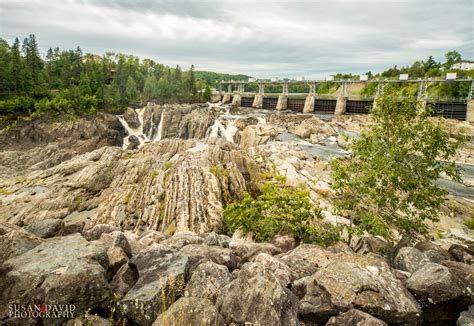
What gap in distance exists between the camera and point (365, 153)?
46.6ft

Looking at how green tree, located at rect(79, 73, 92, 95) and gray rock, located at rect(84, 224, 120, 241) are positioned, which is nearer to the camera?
gray rock, located at rect(84, 224, 120, 241)

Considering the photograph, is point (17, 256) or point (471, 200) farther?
point (471, 200)

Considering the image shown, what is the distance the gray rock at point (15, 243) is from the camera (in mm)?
7676

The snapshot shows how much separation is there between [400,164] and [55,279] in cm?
1437

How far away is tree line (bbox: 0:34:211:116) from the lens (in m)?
64.9

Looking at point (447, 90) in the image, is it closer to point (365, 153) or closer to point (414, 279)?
point (365, 153)

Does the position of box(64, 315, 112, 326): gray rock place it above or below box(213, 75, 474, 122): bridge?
below

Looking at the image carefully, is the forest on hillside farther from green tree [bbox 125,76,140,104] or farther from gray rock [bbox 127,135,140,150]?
gray rock [bbox 127,135,140,150]

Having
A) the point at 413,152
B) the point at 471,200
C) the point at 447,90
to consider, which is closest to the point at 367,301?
the point at 413,152

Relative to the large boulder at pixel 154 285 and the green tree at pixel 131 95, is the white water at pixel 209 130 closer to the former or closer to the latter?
the green tree at pixel 131 95

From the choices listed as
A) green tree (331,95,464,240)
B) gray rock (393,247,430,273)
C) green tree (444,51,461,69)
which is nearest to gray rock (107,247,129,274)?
gray rock (393,247,430,273)

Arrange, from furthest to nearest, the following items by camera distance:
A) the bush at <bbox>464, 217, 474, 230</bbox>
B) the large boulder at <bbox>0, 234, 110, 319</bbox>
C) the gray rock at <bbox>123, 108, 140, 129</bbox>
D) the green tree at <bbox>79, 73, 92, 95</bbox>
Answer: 1. the green tree at <bbox>79, 73, 92, 95</bbox>
2. the gray rock at <bbox>123, 108, 140, 129</bbox>
3. the bush at <bbox>464, 217, 474, 230</bbox>
4. the large boulder at <bbox>0, 234, 110, 319</bbox>

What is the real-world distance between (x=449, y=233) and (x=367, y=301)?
2012cm

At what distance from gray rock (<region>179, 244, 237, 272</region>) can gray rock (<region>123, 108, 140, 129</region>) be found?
74469mm
